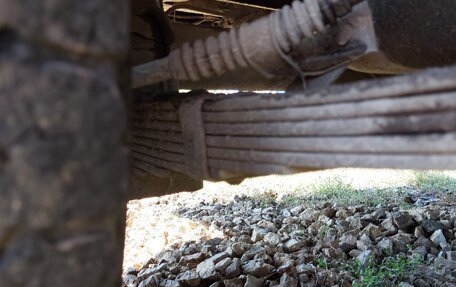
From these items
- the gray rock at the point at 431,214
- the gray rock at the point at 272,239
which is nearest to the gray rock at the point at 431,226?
the gray rock at the point at 431,214

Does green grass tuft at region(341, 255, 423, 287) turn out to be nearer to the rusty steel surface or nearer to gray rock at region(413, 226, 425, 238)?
gray rock at region(413, 226, 425, 238)

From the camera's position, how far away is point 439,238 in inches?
113

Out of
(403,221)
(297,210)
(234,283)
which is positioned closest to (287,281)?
(234,283)

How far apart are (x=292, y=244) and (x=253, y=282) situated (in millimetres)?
667

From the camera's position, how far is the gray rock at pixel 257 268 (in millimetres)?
2418

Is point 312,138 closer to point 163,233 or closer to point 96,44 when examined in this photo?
point 96,44

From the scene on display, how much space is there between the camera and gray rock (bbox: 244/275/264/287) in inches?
89.2

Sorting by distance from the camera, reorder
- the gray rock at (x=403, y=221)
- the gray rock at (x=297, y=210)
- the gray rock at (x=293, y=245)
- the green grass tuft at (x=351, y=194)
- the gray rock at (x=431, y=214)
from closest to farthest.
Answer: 1. the gray rock at (x=293, y=245)
2. the gray rock at (x=403, y=221)
3. the gray rock at (x=431, y=214)
4. the gray rock at (x=297, y=210)
5. the green grass tuft at (x=351, y=194)

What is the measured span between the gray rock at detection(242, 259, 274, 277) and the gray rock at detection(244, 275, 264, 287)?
0.26 feet

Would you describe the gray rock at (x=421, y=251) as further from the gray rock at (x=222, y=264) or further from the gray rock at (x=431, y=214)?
the gray rock at (x=222, y=264)

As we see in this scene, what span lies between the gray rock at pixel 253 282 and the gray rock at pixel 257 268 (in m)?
0.08

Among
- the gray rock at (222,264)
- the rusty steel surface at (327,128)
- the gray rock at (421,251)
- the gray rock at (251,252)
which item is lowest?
the gray rock at (421,251)

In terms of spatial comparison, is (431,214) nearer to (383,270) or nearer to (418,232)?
(418,232)

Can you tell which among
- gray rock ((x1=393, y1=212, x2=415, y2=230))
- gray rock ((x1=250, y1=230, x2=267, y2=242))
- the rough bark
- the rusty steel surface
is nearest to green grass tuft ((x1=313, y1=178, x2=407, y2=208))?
gray rock ((x1=393, y1=212, x2=415, y2=230))
